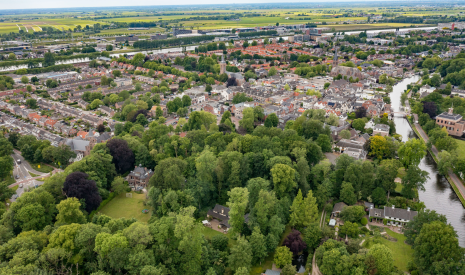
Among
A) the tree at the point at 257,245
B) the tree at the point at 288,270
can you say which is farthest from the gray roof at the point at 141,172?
the tree at the point at 288,270

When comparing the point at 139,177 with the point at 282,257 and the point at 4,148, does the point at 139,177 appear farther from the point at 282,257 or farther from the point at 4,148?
the point at 282,257

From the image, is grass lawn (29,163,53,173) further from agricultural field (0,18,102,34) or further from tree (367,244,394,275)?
agricultural field (0,18,102,34)

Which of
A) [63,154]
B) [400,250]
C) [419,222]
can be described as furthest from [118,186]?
[419,222]

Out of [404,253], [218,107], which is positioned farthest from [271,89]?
[404,253]

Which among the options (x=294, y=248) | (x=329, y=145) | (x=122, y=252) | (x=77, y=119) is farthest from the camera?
(x=77, y=119)

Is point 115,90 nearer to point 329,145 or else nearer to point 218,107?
point 218,107

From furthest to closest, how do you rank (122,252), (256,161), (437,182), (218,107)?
(218,107)
(437,182)
(256,161)
(122,252)

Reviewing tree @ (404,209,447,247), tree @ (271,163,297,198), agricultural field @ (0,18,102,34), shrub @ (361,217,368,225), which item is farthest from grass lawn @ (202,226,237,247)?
agricultural field @ (0,18,102,34)
